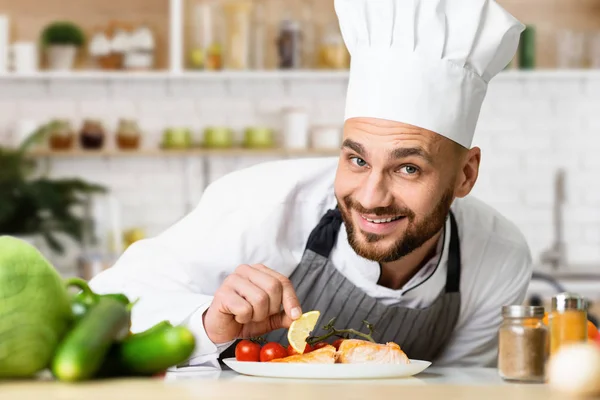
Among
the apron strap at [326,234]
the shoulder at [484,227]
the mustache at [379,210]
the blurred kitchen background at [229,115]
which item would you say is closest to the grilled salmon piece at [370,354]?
the mustache at [379,210]

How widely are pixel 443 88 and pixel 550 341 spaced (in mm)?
733

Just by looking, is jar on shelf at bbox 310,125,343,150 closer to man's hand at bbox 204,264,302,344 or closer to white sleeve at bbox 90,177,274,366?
white sleeve at bbox 90,177,274,366

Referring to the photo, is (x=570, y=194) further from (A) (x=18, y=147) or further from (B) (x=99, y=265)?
(A) (x=18, y=147)

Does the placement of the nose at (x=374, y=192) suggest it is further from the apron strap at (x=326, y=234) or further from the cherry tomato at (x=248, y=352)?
the cherry tomato at (x=248, y=352)

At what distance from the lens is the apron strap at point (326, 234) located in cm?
204

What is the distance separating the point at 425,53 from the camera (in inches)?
71.7

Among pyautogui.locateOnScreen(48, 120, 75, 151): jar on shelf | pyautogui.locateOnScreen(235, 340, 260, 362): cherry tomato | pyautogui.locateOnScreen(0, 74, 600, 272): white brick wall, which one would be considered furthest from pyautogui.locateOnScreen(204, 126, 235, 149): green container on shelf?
pyautogui.locateOnScreen(235, 340, 260, 362): cherry tomato

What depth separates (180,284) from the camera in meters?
1.94

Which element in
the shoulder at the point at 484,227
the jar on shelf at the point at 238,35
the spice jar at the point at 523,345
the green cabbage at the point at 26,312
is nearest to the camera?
the green cabbage at the point at 26,312

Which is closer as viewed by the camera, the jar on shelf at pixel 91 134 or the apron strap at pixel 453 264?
the apron strap at pixel 453 264

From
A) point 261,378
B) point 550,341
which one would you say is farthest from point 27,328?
point 550,341

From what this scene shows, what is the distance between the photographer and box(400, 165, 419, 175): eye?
181 cm

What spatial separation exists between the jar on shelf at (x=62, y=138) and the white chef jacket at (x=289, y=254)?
2.74 meters

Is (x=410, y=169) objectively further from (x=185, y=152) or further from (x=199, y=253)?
(x=185, y=152)
